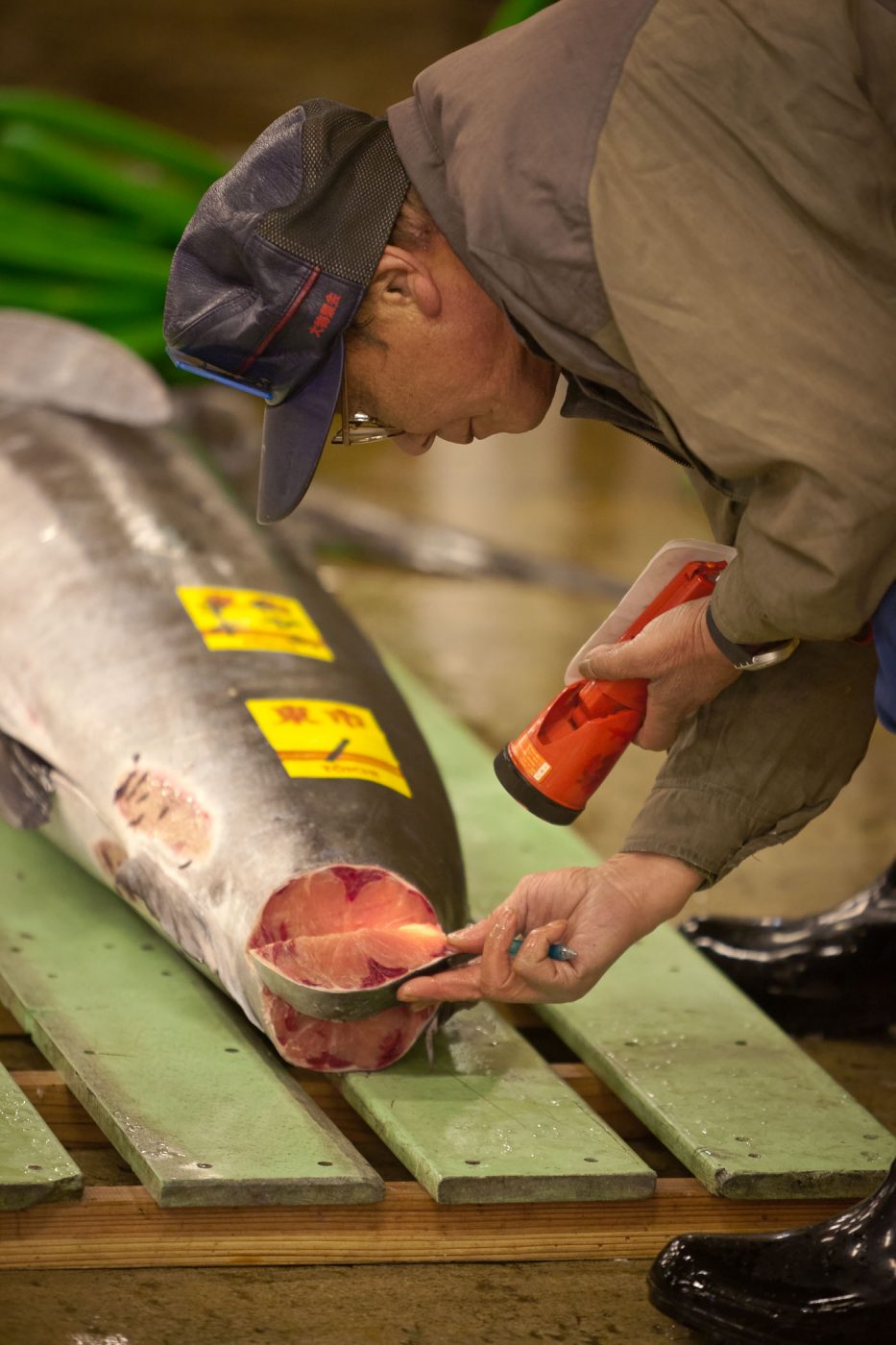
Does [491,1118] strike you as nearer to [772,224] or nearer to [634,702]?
[634,702]

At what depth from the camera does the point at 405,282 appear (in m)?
1.90

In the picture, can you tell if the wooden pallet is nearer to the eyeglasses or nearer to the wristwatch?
the wristwatch

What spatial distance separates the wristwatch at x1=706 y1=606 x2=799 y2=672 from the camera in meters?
1.96

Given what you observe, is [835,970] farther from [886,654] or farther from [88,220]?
[88,220]

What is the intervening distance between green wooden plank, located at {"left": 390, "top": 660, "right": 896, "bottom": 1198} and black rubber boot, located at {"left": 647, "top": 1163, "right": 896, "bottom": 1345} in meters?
0.18

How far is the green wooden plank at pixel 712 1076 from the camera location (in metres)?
2.12

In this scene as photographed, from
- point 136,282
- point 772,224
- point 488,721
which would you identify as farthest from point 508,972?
point 136,282

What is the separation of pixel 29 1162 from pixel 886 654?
1056 millimetres

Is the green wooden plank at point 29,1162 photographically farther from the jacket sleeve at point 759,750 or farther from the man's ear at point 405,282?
the man's ear at point 405,282

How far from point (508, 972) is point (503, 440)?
5.25m

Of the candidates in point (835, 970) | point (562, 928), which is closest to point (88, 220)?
point (835, 970)

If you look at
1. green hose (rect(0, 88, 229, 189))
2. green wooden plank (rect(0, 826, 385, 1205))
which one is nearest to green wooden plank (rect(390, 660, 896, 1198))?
green wooden plank (rect(0, 826, 385, 1205))

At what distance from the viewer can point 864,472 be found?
165cm

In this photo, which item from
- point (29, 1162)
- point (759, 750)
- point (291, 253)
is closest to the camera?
point (291, 253)
